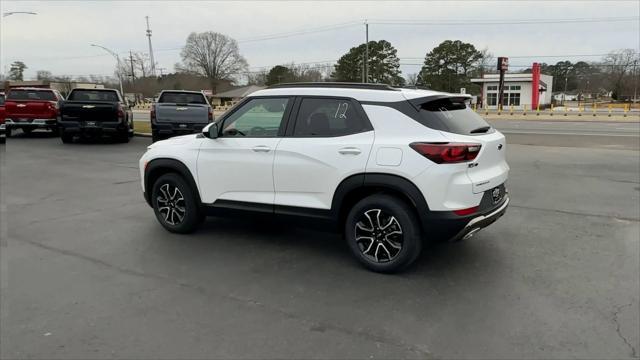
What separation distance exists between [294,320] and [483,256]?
7.63 feet

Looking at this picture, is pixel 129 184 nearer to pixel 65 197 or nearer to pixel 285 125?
pixel 65 197

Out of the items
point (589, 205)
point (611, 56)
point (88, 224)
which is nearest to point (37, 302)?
point (88, 224)

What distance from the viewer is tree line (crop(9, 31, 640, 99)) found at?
77.3 m

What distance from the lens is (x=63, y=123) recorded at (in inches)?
551

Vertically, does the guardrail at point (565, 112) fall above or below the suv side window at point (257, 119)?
below

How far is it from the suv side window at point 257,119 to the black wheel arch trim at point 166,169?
0.65 m

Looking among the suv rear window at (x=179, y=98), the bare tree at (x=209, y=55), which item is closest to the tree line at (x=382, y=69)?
the bare tree at (x=209, y=55)

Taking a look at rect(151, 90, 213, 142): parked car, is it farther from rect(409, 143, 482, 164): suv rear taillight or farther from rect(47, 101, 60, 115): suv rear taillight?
rect(409, 143, 482, 164): suv rear taillight

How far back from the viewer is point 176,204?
216 inches

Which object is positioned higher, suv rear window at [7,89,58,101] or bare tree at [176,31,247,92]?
bare tree at [176,31,247,92]


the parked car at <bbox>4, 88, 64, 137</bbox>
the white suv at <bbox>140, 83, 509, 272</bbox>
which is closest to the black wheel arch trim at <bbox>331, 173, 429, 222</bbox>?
the white suv at <bbox>140, 83, 509, 272</bbox>

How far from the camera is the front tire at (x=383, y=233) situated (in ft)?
13.7

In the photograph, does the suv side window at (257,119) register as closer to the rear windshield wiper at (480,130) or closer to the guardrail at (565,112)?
the rear windshield wiper at (480,130)

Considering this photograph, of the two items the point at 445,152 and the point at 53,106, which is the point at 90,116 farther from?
the point at 445,152
